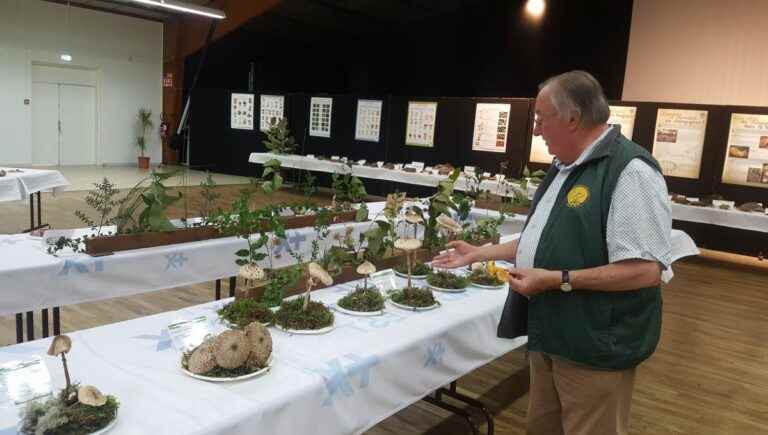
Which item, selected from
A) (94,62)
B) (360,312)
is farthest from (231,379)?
(94,62)

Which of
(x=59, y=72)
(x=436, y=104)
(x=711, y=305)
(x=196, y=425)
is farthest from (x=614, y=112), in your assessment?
(x=59, y=72)

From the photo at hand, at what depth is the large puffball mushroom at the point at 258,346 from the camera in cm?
140

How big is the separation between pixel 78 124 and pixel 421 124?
783 centimetres

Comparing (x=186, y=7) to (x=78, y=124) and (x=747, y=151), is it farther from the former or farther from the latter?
(x=747, y=151)

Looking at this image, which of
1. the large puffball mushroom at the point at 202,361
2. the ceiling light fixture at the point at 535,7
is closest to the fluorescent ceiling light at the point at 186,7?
the ceiling light fixture at the point at 535,7

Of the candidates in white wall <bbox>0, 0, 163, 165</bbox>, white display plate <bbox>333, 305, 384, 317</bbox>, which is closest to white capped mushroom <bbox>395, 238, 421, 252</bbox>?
white display plate <bbox>333, 305, 384, 317</bbox>

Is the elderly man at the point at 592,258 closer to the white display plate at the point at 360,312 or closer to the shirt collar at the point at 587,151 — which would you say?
the shirt collar at the point at 587,151

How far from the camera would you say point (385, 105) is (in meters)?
9.52

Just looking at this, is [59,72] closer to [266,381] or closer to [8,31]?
[8,31]

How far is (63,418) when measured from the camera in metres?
1.07

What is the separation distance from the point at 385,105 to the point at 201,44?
5.25 metres

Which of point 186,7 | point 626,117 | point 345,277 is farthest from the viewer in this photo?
point 186,7

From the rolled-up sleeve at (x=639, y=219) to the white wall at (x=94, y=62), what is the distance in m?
12.5

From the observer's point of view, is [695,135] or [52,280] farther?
[695,135]
